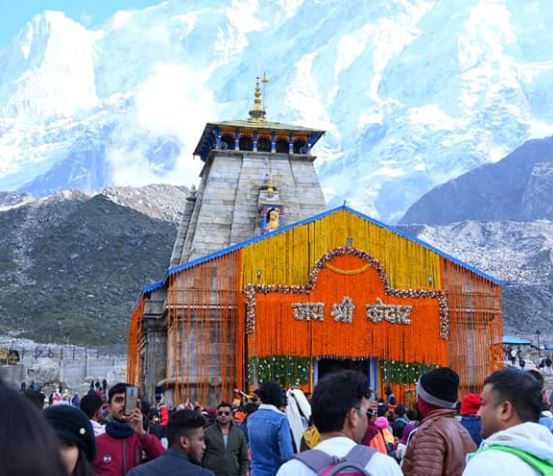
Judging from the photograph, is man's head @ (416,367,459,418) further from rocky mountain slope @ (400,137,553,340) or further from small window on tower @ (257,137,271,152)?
rocky mountain slope @ (400,137,553,340)

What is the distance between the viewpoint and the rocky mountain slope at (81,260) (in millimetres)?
71750

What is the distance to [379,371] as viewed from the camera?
82.1 feet

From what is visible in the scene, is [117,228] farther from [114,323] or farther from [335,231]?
[335,231]

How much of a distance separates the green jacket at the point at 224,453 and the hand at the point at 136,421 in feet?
9.14

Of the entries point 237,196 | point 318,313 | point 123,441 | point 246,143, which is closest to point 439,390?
point 123,441

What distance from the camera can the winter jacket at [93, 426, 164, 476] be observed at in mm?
6625

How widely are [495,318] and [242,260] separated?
8.06 metres

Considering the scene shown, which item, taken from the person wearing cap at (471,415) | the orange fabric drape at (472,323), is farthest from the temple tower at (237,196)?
the person wearing cap at (471,415)

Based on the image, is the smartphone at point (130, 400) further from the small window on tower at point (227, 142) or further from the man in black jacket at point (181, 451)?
the small window on tower at point (227, 142)

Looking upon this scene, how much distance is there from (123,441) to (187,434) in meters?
1.07

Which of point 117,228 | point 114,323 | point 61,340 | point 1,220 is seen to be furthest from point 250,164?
point 1,220

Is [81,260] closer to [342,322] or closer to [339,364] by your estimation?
[339,364]

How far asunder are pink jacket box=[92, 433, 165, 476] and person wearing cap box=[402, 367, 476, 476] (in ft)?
6.98

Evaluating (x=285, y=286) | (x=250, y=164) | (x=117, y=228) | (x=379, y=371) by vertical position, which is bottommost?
(x=379, y=371)
